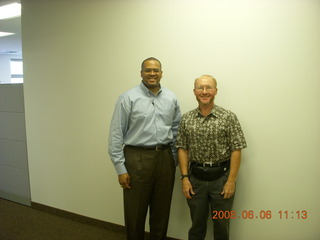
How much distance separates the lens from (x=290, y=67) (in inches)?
71.1

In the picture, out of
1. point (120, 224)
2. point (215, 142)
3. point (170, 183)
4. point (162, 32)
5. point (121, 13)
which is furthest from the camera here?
point (120, 224)

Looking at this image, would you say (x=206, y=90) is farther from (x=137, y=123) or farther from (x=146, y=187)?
(x=146, y=187)

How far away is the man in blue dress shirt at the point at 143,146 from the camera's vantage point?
73.0 inches

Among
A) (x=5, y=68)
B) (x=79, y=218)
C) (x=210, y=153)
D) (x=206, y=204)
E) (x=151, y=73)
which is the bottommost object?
(x=79, y=218)

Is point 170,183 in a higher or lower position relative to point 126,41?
lower

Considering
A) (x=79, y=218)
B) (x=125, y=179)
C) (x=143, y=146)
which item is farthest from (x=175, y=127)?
(x=79, y=218)

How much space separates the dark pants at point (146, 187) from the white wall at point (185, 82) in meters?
0.34

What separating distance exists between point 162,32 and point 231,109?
0.87 metres

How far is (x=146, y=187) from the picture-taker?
1873 millimetres

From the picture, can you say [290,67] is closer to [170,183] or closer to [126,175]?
[170,183]

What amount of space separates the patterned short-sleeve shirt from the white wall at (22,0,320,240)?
10.6 inches

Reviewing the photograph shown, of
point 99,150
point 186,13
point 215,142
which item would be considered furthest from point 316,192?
point 99,150

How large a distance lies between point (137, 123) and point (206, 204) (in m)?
0.77
